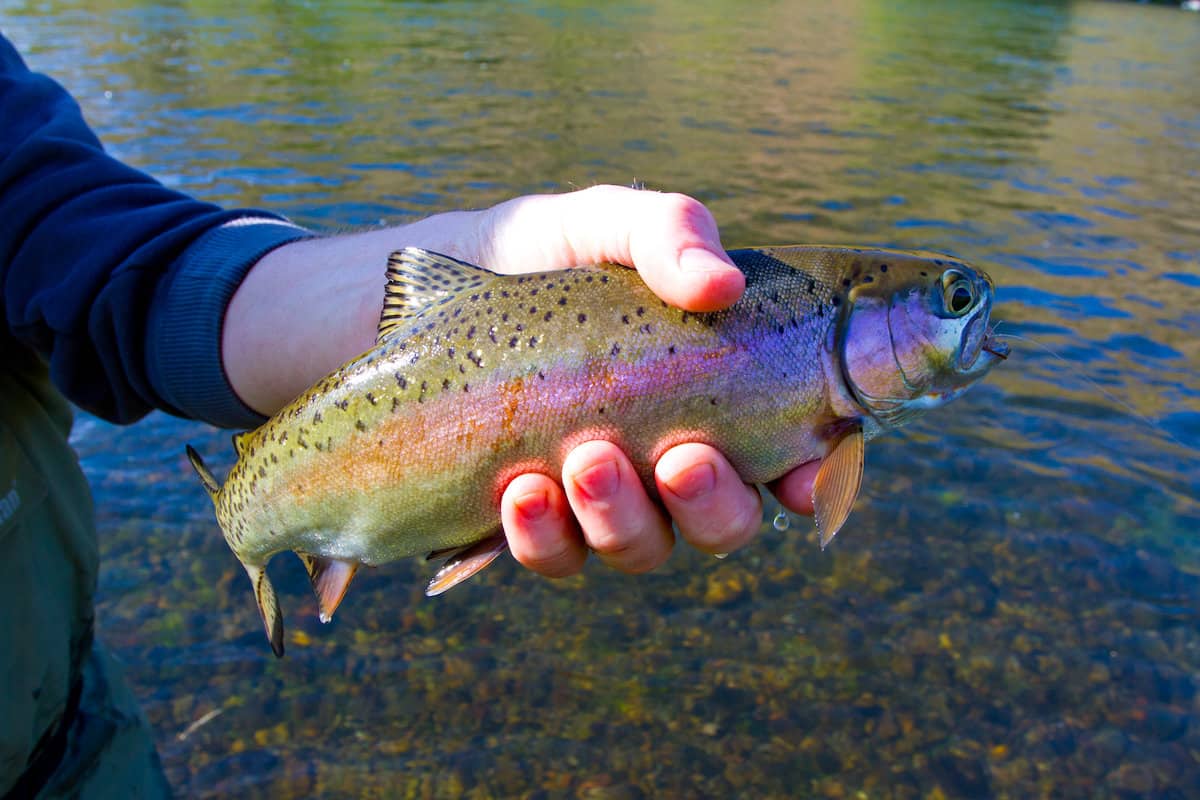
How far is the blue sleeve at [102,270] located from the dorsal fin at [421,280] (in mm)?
732

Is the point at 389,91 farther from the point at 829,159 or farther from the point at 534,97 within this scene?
the point at 829,159

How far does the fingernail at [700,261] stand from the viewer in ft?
8.15

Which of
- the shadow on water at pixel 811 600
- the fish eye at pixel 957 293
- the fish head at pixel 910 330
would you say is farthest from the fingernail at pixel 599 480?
the shadow on water at pixel 811 600

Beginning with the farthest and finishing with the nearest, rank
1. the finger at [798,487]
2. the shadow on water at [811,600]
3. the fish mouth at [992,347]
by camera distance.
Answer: the shadow on water at [811,600]
the finger at [798,487]
the fish mouth at [992,347]

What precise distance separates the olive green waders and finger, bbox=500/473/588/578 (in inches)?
59.8

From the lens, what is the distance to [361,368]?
2699mm

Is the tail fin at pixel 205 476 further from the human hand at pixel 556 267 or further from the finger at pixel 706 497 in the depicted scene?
the finger at pixel 706 497

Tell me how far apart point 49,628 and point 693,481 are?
210cm

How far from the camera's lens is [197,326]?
10.1 feet

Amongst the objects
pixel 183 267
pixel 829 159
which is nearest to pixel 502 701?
pixel 183 267

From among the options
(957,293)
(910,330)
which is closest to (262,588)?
(910,330)

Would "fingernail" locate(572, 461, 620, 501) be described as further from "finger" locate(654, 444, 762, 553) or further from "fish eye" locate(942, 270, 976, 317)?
"fish eye" locate(942, 270, 976, 317)

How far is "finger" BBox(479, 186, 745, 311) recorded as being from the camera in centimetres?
252

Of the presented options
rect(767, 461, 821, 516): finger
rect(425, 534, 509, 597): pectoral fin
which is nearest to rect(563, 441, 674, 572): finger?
rect(425, 534, 509, 597): pectoral fin
